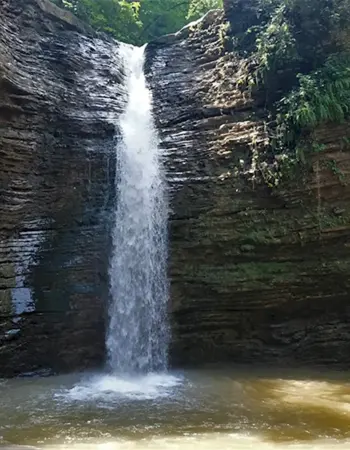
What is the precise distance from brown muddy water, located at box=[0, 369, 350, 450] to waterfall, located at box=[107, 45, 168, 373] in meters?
0.70

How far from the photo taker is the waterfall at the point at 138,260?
972 cm

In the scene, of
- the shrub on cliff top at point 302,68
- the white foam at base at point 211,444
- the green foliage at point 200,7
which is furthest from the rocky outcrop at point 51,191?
the green foliage at point 200,7

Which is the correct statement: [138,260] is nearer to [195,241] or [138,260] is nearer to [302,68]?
[195,241]

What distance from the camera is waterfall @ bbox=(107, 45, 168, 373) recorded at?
972 centimetres

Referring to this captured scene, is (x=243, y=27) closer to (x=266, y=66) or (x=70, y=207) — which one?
(x=266, y=66)

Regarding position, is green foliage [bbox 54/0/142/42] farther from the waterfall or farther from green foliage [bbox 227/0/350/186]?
green foliage [bbox 227/0/350/186]

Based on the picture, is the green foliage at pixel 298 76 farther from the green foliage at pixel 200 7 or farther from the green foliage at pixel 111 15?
the green foliage at pixel 111 15

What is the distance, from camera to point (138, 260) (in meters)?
10.4

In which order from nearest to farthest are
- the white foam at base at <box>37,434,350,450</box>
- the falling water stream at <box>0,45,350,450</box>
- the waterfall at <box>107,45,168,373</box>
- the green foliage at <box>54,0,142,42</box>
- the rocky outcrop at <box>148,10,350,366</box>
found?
1. the white foam at base at <box>37,434,350,450</box>
2. the falling water stream at <box>0,45,350,450</box>
3. the waterfall at <box>107,45,168,373</box>
4. the rocky outcrop at <box>148,10,350,366</box>
5. the green foliage at <box>54,0,142,42</box>

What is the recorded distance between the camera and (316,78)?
10906 mm

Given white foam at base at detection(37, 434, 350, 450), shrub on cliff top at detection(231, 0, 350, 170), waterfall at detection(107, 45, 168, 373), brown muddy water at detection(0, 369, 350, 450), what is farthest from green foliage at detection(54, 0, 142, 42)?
white foam at base at detection(37, 434, 350, 450)

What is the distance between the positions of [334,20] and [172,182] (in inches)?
196

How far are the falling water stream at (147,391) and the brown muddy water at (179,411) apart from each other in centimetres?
1

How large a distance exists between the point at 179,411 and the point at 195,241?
14.8 ft
